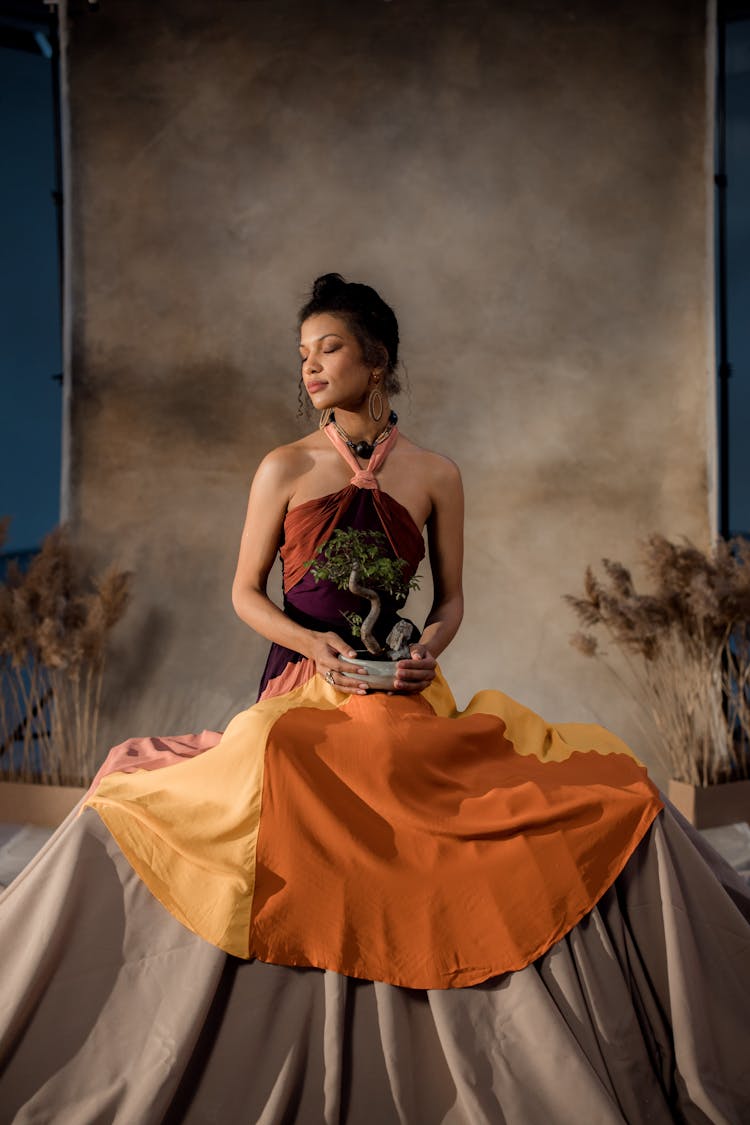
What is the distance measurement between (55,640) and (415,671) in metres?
2.03

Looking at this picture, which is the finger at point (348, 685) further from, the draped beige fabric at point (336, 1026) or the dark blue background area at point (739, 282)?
the dark blue background area at point (739, 282)

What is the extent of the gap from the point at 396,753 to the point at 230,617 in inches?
95.6

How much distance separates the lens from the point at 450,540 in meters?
2.26

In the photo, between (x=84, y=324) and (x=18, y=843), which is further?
(x=84, y=324)

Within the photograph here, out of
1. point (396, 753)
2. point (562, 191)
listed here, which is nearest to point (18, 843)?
point (396, 753)

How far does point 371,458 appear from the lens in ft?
7.07

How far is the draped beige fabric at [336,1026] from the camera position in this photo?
5.08ft

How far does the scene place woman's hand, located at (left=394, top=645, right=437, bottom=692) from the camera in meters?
1.85

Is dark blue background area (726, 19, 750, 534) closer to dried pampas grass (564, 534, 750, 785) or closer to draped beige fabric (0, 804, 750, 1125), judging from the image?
dried pampas grass (564, 534, 750, 785)

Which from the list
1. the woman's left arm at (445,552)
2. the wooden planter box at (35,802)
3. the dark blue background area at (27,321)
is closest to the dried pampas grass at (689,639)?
the woman's left arm at (445,552)

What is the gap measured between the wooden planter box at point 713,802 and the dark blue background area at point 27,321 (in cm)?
459

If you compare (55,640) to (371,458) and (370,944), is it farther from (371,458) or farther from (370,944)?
(370,944)

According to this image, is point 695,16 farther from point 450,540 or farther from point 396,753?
point 396,753

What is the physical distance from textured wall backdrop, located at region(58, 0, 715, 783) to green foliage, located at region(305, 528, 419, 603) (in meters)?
2.10
